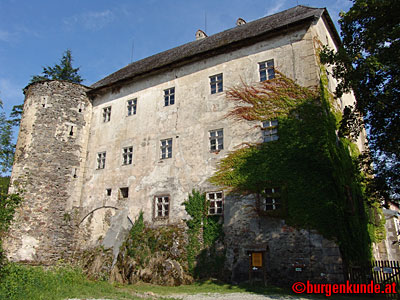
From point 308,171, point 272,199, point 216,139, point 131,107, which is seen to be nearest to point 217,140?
point 216,139

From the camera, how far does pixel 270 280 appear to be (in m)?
13.6

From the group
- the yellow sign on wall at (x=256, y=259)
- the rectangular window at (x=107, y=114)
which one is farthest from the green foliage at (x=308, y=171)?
the rectangular window at (x=107, y=114)

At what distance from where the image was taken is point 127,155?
20.3 metres

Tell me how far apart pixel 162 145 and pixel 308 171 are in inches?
336

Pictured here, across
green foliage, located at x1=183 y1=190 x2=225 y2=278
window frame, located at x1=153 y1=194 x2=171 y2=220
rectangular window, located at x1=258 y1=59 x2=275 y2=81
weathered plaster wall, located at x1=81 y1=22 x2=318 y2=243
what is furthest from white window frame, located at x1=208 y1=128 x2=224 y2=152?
window frame, located at x1=153 y1=194 x2=171 y2=220

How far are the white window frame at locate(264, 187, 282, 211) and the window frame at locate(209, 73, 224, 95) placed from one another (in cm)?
628

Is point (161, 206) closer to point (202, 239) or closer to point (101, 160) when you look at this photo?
point (202, 239)

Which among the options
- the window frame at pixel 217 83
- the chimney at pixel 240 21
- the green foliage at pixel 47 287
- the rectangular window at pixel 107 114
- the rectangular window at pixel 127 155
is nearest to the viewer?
the green foliage at pixel 47 287

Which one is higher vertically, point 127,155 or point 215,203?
point 127,155

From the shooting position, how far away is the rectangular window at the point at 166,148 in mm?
18625

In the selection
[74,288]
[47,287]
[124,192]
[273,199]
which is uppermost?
[124,192]

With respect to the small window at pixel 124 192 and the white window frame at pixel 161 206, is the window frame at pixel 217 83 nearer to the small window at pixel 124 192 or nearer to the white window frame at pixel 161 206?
the white window frame at pixel 161 206

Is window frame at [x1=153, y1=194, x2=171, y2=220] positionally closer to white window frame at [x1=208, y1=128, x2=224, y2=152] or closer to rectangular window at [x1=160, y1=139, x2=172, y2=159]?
rectangular window at [x1=160, y1=139, x2=172, y2=159]

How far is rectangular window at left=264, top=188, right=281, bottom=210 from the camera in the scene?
14.5 meters
